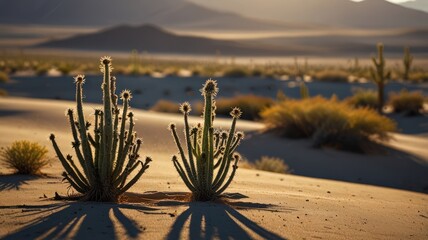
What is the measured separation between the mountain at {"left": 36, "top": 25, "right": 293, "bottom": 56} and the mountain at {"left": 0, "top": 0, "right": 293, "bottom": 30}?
157 feet

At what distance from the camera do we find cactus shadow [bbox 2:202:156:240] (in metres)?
5.18

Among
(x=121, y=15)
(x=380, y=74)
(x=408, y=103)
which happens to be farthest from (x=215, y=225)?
(x=121, y=15)

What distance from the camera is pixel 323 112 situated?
16.3 metres

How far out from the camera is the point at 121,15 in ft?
604

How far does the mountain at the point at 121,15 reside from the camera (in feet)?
538

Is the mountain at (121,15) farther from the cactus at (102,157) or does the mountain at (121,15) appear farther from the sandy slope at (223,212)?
the cactus at (102,157)

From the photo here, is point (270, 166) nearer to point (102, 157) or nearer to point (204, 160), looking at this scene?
point (204, 160)

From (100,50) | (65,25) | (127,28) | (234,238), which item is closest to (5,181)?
(234,238)

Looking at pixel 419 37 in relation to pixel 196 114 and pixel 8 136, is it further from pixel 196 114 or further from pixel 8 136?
pixel 8 136

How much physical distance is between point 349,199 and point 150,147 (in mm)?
6268

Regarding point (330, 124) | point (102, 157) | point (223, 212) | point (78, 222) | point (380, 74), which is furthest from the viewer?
point (380, 74)

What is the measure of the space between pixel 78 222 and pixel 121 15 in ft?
598

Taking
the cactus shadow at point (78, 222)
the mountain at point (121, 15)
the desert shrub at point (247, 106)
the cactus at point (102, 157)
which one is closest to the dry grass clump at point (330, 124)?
the desert shrub at point (247, 106)

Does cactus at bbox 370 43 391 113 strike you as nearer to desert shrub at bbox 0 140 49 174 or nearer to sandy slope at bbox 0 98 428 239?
→ sandy slope at bbox 0 98 428 239
